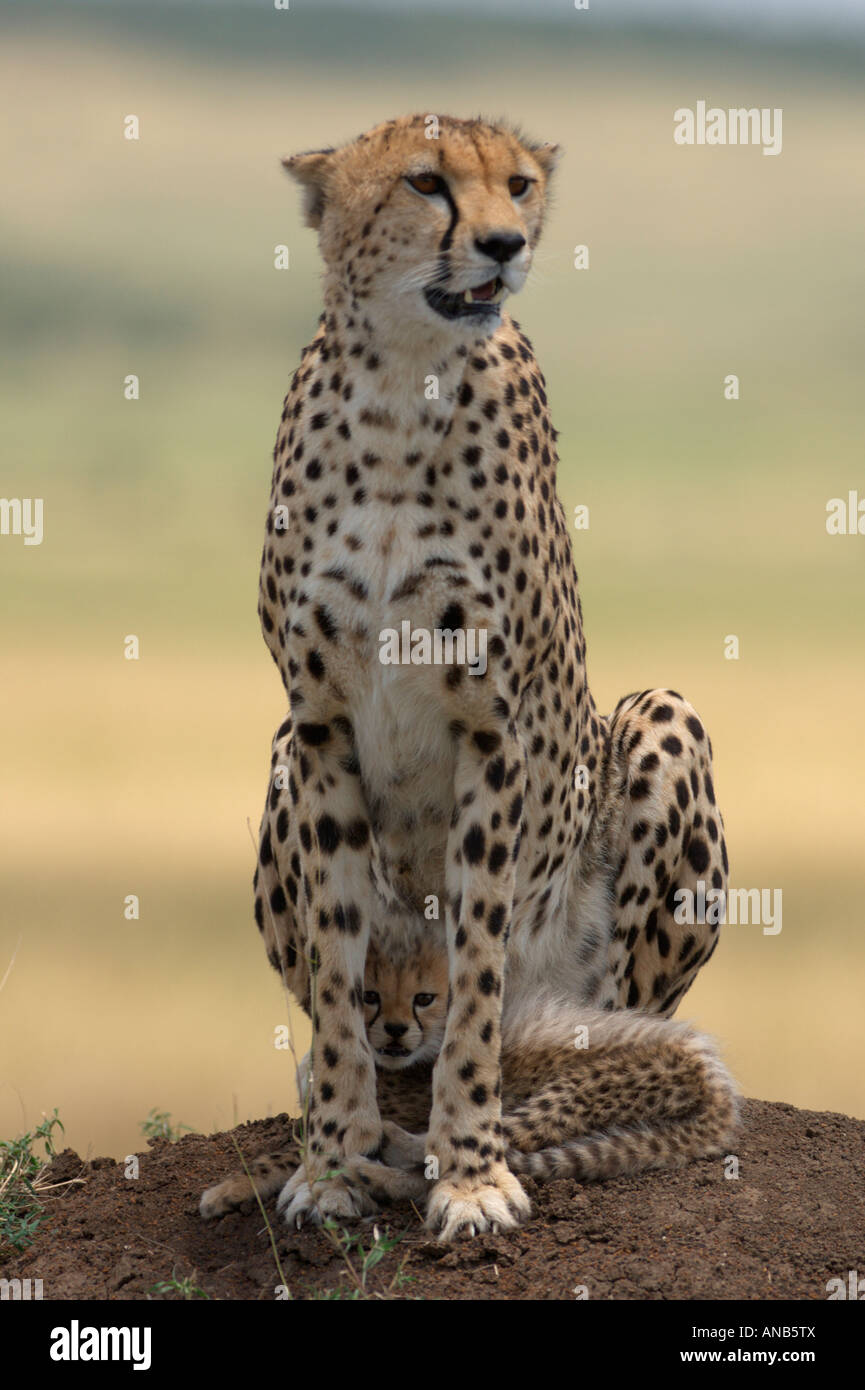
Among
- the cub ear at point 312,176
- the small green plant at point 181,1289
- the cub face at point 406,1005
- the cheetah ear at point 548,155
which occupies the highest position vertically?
the cheetah ear at point 548,155

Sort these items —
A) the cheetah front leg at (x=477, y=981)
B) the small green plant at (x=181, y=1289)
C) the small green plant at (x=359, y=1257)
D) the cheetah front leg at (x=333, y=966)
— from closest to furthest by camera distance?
the small green plant at (x=359, y=1257)
the small green plant at (x=181, y=1289)
the cheetah front leg at (x=477, y=981)
the cheetah front leg at (x=333, y=966)

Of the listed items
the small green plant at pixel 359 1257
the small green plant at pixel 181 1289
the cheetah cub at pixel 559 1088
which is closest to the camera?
the small green plant at pixel 359 1257

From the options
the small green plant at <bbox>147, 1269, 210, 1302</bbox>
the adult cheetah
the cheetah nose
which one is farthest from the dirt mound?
the cheetah nose

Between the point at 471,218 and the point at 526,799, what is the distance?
158cm

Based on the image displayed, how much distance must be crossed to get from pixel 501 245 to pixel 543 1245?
236cm

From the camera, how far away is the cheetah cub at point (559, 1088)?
4887 mm

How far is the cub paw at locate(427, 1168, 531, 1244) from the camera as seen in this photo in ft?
14.8

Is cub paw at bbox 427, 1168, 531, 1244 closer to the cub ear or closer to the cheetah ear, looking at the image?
the cub ear

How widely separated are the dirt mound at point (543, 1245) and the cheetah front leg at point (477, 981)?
14cm

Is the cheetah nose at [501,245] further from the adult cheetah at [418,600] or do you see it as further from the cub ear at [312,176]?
the cub ear at [312,176]

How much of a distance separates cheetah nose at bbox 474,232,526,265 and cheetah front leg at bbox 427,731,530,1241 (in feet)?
3.87

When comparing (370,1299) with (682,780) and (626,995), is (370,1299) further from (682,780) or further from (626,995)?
(682,780)

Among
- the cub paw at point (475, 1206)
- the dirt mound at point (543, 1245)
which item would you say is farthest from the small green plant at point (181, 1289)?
the cub paw at point (475, 1206)

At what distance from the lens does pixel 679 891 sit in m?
5.58
